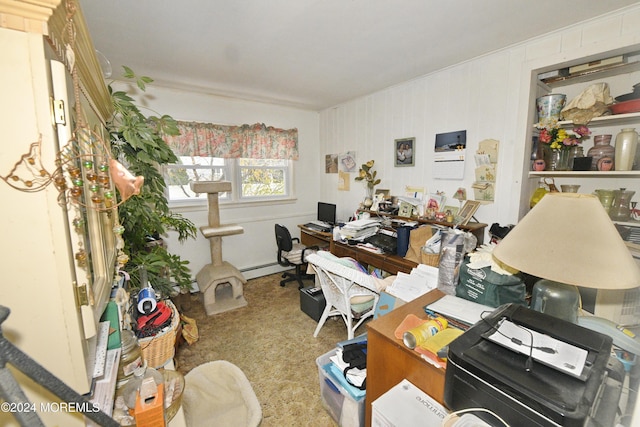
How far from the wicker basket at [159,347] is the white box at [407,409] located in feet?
3.87

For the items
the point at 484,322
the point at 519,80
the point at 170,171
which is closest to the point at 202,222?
the point at 170,171

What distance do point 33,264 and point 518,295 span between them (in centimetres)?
162

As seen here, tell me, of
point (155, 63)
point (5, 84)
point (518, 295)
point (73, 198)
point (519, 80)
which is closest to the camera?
point (5, 84)

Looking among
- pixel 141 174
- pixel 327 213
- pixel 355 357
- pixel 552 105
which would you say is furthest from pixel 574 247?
pixel 327 213

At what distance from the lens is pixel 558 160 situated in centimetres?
193

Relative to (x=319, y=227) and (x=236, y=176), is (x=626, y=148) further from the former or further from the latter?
(x=236, y=176)

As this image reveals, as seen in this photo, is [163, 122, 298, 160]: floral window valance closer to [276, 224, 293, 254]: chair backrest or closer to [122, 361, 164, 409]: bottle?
[276, 224, 293, 254]: chair backrest

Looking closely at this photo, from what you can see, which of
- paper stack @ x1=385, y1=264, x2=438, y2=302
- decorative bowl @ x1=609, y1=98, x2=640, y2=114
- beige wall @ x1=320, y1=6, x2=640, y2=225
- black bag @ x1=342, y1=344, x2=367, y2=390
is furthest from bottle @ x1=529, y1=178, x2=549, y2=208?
black bag @ x1=342, y1=344, x2=367, y2=390

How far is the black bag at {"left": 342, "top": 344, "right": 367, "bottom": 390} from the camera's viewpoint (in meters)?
1.37

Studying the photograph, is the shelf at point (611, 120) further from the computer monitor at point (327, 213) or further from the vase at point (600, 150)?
the computer monitor at point (327, 213)

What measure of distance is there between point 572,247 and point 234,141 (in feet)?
10.6

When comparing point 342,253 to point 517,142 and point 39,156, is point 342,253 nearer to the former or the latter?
point 517,142

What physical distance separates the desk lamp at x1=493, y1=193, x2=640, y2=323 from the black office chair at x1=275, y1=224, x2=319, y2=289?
2.44m

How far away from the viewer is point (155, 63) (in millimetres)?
2287
